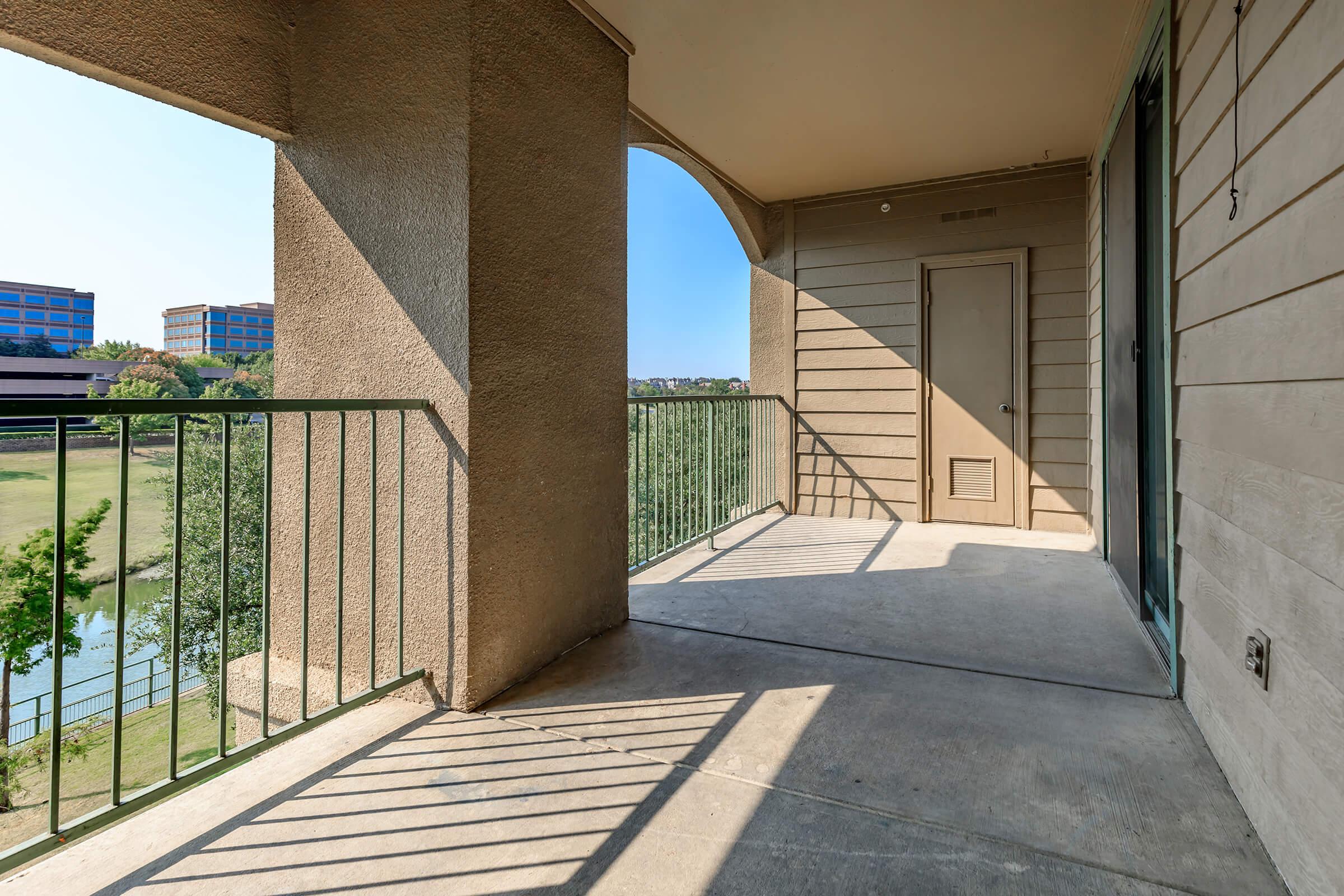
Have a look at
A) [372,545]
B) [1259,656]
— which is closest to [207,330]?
[372,545]

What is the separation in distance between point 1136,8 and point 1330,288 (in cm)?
224

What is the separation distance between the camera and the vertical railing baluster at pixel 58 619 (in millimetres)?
1215

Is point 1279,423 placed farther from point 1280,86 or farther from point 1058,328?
point 1058,328

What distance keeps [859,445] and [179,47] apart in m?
4.44

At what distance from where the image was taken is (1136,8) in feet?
8.63

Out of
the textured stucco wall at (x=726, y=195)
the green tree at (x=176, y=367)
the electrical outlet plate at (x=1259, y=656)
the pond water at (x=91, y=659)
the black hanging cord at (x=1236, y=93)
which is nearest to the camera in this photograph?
the electrical outlet plate at (x=1259, y=656)

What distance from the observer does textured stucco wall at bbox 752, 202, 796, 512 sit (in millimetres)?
5340

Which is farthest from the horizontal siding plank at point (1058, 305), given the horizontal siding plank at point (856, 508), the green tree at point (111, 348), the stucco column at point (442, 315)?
the green tree at point (111, 348)

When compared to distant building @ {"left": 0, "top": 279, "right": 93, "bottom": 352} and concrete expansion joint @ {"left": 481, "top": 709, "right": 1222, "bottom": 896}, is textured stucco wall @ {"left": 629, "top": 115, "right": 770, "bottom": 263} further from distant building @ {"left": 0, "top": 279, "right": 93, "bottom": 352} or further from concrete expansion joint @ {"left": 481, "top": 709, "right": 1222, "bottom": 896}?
distant building @ {"left": 0, "top": 279, "right": 93, "bottom": 352}

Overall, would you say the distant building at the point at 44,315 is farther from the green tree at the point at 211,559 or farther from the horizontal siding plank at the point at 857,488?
the horizontal siding plank at the point at 857,488

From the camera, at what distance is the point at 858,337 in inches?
201

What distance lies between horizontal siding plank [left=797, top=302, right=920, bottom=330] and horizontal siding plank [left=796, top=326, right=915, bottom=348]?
0.03 metres

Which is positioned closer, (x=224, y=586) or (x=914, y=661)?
(x=224, y=586)

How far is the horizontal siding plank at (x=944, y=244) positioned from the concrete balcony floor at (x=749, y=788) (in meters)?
2.91
